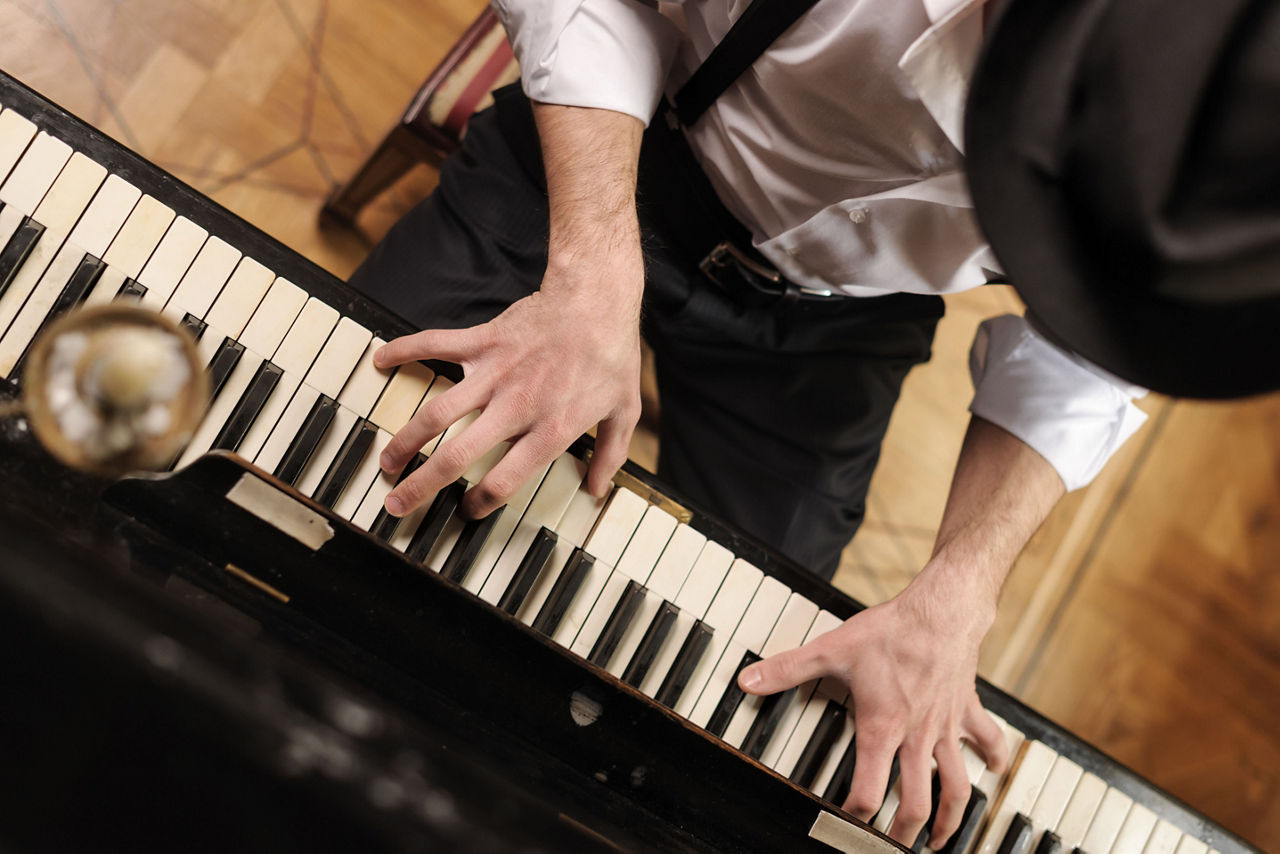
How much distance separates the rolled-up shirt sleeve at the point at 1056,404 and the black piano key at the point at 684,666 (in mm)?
495

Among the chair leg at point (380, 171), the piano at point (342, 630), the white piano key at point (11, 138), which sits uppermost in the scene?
the chair leg at point (380, 171)

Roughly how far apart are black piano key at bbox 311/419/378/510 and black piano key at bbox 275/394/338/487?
0.02m

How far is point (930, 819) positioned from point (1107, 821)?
0.22 meters

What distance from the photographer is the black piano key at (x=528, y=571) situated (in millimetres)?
854

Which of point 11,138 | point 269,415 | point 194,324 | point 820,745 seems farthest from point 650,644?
point 11,138

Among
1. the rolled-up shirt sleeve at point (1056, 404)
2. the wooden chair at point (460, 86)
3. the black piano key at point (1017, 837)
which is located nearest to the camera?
the black piano key at point (1017, 837)

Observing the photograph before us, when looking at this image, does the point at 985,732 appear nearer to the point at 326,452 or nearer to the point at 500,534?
the point at 500,534

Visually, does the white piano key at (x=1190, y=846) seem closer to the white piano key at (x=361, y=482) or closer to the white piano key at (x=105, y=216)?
the white piano key at (x=361, y=482)

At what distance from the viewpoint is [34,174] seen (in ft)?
2.50

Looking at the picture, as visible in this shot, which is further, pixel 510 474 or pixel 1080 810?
pixel 1080 810

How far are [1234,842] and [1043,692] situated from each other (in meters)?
0.82

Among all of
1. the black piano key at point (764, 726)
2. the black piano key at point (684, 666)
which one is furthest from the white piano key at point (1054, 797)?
the black piano key at point (684, 666)

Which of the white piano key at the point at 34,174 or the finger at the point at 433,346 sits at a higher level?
the finger at the point at 433,346

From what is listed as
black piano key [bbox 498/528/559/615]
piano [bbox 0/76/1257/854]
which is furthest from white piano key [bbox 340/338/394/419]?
black piano key [bbox 498/528/559/615]
